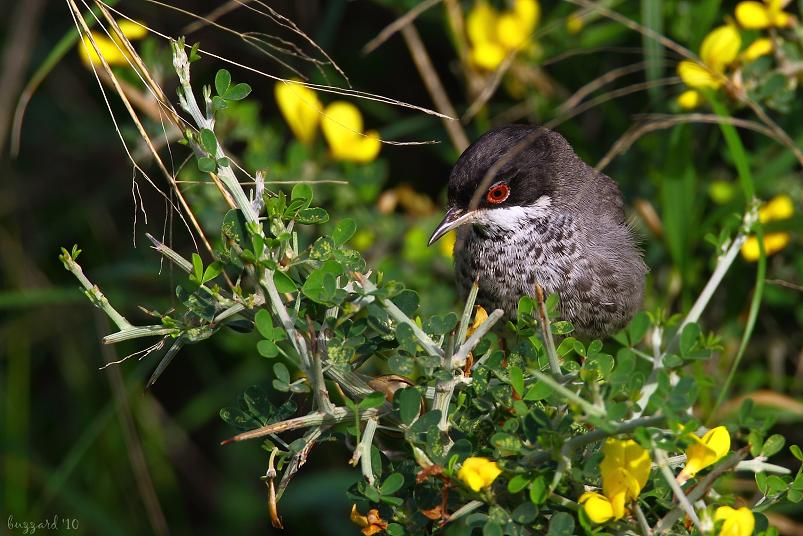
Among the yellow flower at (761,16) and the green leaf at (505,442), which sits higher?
the yellow flower at (761,16)

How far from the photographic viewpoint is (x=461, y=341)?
207 centimetres

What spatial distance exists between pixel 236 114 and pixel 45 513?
1862 mm

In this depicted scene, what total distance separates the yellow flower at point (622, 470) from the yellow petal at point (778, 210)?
1.88 metres

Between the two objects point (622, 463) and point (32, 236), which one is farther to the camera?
point (32, 236)

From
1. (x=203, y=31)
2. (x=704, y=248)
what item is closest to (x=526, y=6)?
(x=704, y=248)

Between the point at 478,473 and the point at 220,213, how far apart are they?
6.59 feet

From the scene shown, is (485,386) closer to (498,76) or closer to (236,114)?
(498,76)

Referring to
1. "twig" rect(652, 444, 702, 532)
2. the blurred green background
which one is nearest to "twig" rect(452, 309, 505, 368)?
"twig" rect(652, 444, 702, 532)

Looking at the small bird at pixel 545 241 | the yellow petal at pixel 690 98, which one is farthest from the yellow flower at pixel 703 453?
the yellow petal at pixel 690 98

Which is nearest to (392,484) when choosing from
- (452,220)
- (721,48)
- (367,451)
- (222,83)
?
(367,451)

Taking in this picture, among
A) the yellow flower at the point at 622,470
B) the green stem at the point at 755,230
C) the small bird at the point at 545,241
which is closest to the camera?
the yellow flower at the point at 622,470

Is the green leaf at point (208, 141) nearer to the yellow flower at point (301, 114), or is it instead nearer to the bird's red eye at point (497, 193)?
the bird's red eye at point (497, 193)

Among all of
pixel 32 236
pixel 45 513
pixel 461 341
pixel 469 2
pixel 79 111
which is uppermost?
pixel 469 2

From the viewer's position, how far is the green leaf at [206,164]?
2.03 meters
